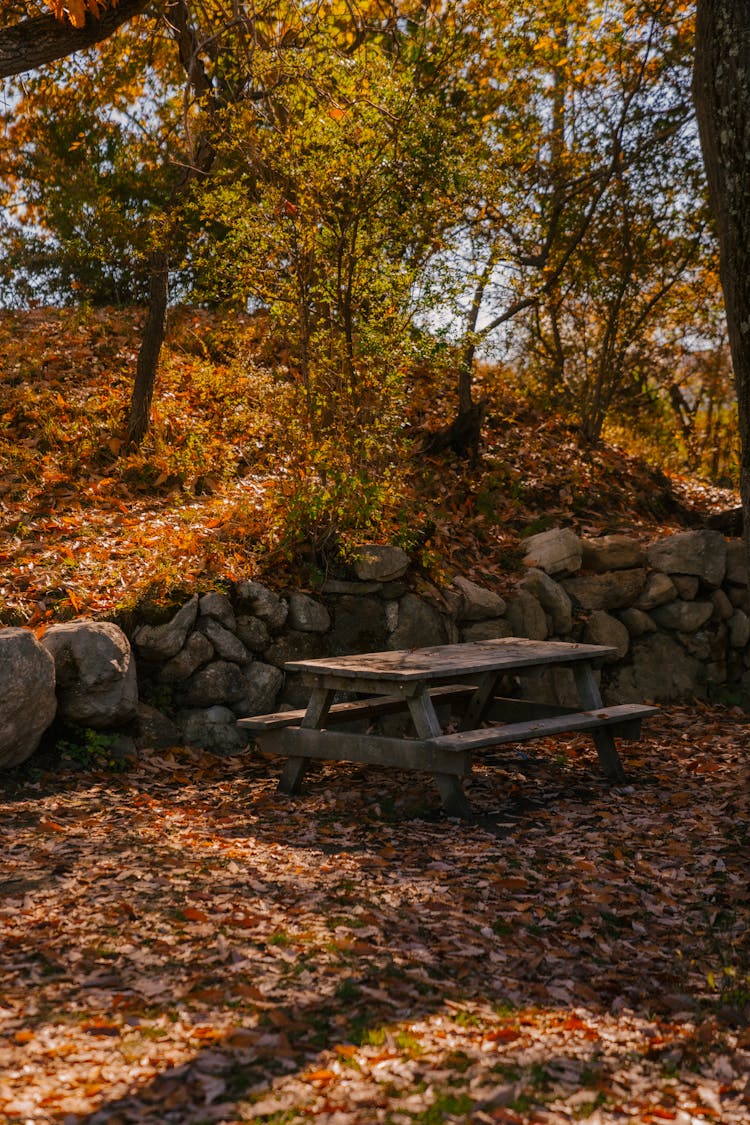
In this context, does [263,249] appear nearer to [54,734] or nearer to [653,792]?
[54,734]

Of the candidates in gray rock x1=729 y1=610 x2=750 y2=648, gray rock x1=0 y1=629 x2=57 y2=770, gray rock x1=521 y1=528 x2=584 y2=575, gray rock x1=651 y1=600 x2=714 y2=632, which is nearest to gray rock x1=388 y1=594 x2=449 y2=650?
gray rock x1=521 y1=528 x2=584 y2=575

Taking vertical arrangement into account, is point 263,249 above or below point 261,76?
below

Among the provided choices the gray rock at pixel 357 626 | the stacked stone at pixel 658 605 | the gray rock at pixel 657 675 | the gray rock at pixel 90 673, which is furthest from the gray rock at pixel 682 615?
the gray rock at pixel 90 673

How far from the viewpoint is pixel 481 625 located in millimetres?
8531

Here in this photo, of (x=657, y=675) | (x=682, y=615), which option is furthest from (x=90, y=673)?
(x=682, y=615)

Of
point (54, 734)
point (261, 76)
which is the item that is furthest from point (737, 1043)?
point (261, 76)

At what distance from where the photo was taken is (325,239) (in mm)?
7805

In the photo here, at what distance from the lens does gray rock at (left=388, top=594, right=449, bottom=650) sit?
8.03 m

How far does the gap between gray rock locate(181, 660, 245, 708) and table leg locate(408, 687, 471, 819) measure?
1.78 meters

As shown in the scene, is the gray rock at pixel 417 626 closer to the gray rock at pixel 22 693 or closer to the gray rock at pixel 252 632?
the gray rock at pixel 252 632

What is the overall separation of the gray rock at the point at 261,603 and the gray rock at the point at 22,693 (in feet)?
5.51

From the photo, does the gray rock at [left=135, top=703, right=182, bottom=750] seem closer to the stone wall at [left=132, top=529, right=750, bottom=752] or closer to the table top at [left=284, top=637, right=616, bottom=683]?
the stone wall at [left=132, top=529, right=750, bottom=752]

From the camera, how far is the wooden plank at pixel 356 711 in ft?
20.7

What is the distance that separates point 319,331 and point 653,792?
13.6ft
